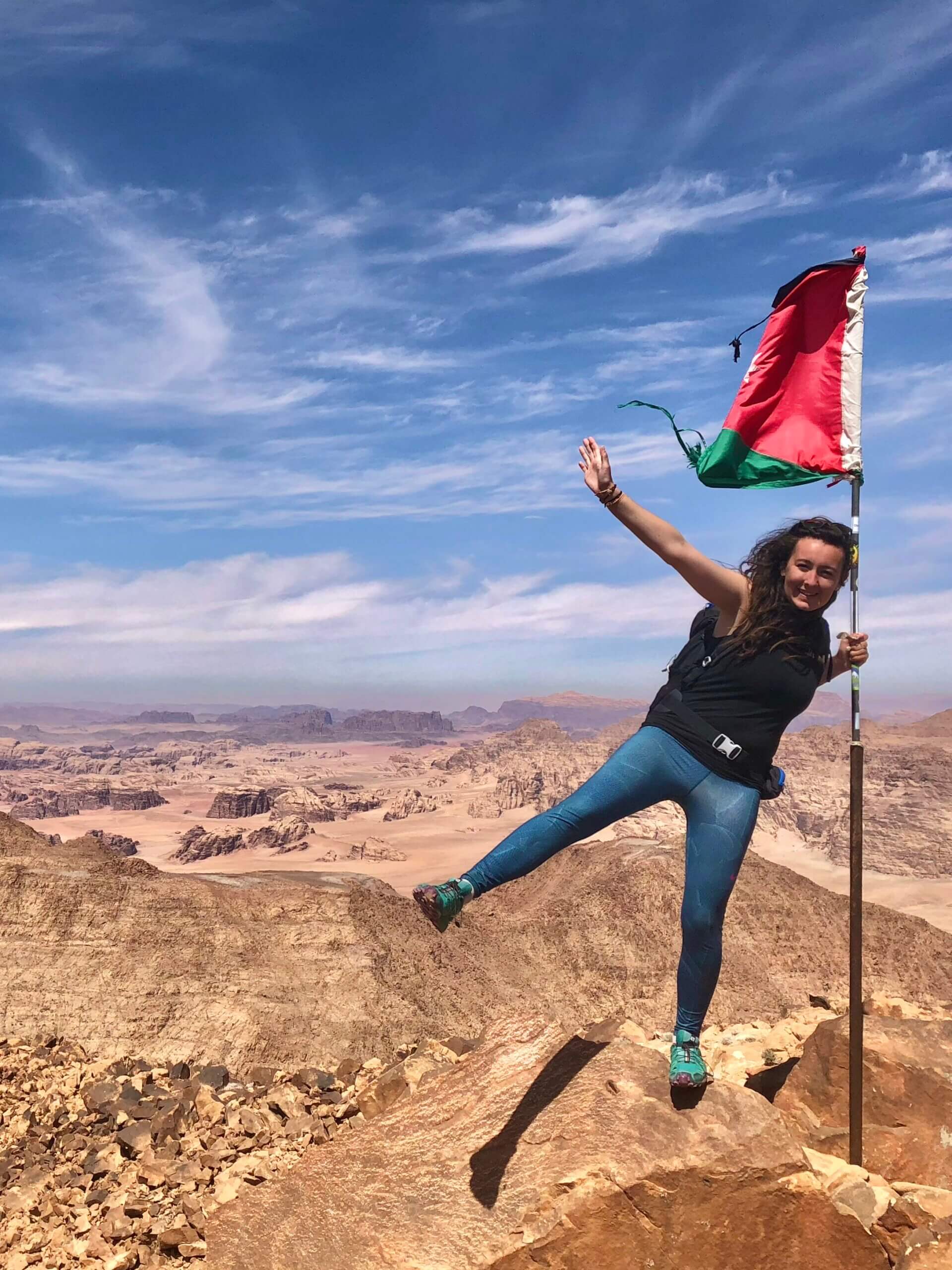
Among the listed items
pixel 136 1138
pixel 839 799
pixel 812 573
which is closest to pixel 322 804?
pixel 839 799

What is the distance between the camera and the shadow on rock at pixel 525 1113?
13.5 ft

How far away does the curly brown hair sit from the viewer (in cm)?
429

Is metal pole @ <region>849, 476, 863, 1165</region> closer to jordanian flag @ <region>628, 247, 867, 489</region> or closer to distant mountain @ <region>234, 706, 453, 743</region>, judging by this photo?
jordanian flag @ <region>628, 247, 867, 489</region>

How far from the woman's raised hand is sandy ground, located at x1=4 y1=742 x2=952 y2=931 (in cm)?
1283

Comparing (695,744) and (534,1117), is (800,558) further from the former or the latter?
(534,1117)

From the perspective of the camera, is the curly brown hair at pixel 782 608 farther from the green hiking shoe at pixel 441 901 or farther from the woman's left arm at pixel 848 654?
the green hiking shoe at pixel 441 901

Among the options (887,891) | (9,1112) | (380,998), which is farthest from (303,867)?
(9,1112)

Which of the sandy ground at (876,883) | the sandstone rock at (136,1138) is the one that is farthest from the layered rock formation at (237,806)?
the sandstone rock at (136,1138)

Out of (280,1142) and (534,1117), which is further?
(280,1142)

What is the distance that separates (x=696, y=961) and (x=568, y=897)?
1358 cm

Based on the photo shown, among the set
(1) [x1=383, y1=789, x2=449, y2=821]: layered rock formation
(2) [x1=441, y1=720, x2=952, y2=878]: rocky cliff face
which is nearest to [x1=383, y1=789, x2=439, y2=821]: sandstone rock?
(1) [x1=383, y1=789, x2=449, y2=821]: layered rock formation

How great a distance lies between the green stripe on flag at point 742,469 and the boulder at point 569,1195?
323 cm

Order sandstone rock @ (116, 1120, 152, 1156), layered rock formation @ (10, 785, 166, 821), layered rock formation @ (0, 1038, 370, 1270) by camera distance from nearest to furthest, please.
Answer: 1. layered rock formation @ (0, 1038, 370, 1270)
2. sandstone rock @ (116, 1120, 152, 1156)
3. layered rock formation @ (10, 785, 166, 821)

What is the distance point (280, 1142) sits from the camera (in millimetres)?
5371
